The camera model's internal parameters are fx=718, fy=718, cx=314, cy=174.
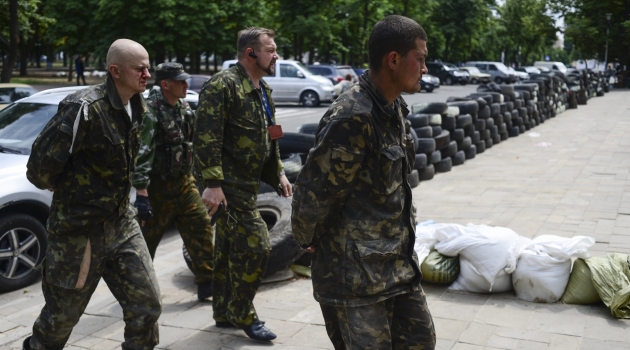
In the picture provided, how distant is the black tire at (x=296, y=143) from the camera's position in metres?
8.56

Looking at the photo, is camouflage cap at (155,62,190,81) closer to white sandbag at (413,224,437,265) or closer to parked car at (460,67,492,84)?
white sandbag at (413,224,437,265)

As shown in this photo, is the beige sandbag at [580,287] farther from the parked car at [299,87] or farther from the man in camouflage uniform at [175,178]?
the parked car at [299,87]

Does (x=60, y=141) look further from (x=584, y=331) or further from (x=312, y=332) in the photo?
(x=584, y=331)

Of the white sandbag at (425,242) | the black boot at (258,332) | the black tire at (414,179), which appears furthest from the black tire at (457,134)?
the black boot at (258,332)

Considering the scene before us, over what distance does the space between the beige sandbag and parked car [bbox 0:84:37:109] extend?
7906mm

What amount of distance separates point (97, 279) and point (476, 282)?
297 cm

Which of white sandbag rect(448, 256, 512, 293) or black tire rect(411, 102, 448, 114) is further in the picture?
black tire rect(411, 102, 448, 114)

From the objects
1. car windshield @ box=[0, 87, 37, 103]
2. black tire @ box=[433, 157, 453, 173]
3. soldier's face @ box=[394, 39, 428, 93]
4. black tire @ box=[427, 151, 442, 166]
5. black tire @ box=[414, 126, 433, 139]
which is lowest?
black tire @ box=[433, 157, 453, 173]

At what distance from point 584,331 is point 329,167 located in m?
2.78

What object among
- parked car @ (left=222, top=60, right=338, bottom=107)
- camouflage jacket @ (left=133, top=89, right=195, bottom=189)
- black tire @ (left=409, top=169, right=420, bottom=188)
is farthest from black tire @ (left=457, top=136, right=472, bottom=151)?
parked car @ (left=222, top=60, right=338, bottom=107)

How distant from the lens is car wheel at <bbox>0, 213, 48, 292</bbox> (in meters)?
5.93

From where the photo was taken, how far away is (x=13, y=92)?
10.3 meters

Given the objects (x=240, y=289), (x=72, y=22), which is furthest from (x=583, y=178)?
(x=72, y=22)

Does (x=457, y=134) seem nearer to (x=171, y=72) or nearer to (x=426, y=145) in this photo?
(x=426, y=145)
